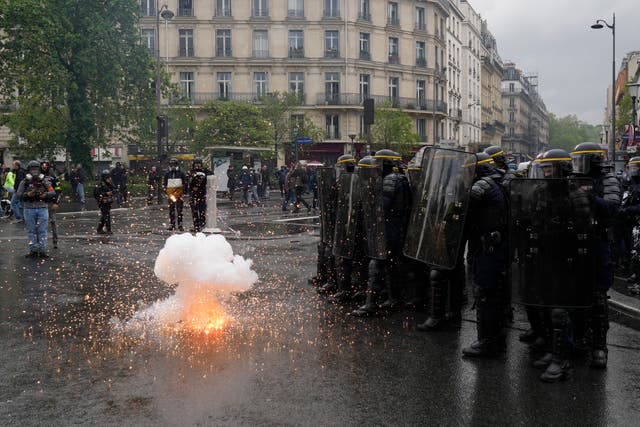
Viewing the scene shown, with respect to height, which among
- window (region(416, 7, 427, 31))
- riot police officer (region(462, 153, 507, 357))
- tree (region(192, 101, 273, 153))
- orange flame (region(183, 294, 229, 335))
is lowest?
orange flame (region(183, 294, 229, 335))

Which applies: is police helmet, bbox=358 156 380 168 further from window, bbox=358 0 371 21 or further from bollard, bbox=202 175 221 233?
window, bbox=358 0 371 21

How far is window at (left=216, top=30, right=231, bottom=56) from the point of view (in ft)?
168

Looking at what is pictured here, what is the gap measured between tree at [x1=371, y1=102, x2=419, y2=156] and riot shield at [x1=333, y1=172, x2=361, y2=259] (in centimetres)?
4037

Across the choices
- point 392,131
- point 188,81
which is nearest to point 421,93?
point 392,131

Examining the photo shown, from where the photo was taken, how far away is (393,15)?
182 ft

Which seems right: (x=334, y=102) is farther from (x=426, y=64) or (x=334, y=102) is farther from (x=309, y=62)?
(x=426, y=64)

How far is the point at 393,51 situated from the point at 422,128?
7.61 m

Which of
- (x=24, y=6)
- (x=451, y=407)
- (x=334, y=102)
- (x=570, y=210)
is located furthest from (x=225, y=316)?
(x=334, y=102)

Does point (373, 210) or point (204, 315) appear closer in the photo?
point (204, 315)

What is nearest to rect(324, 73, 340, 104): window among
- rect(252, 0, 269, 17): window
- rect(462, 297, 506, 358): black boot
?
rect(252, 0, 269, 17): window

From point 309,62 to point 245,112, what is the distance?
425 inches

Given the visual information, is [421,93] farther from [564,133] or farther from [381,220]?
[564,133]

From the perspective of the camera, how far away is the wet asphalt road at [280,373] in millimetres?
4164

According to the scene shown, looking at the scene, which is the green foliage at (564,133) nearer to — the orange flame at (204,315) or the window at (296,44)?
the window at (296,44)
